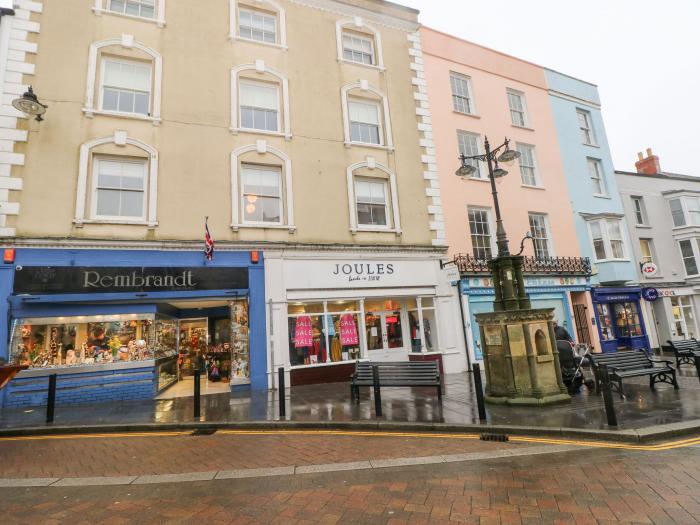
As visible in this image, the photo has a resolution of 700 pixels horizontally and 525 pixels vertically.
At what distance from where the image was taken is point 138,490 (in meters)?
4.73

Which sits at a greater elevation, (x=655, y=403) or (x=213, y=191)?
(x=213, y=191)

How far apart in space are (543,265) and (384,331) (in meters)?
8.81

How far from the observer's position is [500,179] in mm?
18297

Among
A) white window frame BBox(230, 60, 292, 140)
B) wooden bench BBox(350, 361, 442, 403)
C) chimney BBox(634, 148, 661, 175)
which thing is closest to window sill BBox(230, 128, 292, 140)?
white window frame BBox(230, 60, 292, 140)

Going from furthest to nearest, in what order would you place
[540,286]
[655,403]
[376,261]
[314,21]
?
[540,286] < [314,21] < [376,261] < [655,403]

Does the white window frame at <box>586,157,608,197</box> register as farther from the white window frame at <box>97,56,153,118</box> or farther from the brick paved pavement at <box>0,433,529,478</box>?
the white window frame at <box>97,56,153,118</box>

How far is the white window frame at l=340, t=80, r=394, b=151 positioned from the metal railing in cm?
569

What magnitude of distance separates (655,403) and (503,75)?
1750 cm

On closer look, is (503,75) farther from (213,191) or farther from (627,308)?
(213,191)

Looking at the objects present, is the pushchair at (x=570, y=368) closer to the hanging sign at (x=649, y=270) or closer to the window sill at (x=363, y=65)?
the window sill at (x=363, y=65)

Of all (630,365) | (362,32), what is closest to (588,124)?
(362,32)

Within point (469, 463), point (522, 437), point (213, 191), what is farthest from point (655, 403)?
point (213, 191)

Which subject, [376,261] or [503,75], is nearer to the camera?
[376,261]

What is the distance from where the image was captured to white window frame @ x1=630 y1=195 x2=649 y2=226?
22408 mm
